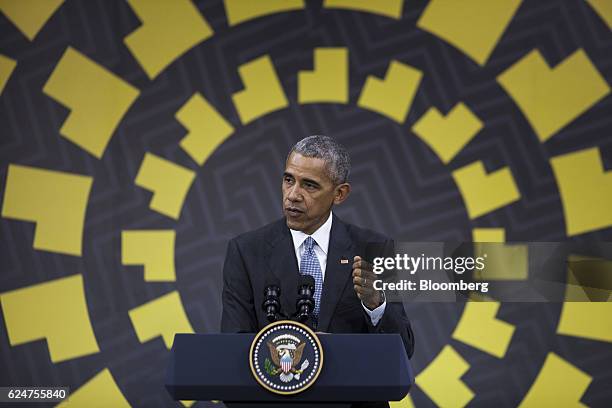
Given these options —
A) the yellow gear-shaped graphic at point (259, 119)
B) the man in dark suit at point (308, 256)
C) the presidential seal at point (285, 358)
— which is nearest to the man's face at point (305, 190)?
the man in dark suit at point (308, 256)

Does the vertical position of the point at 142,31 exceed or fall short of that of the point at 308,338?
it exceeds it

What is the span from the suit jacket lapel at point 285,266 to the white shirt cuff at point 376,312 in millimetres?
264

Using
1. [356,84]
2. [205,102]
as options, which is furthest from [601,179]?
[205,102]

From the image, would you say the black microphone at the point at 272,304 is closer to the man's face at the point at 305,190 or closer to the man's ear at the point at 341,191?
the man's face at the point at 305,190

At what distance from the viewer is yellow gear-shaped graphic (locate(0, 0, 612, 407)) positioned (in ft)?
16.1

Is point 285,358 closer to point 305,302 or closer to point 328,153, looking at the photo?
point 305,302

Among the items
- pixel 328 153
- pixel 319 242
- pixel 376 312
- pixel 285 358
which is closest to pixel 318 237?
pixel 319 242

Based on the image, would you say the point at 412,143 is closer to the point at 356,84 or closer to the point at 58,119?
the point at 356,84

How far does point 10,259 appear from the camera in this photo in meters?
5.02

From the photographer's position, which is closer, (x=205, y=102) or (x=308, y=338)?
(x=308, y=338)

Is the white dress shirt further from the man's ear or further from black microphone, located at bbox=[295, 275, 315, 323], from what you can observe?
black microphone, located at bbox=[295, 275, 315, 323]

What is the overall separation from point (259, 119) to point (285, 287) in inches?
94.4

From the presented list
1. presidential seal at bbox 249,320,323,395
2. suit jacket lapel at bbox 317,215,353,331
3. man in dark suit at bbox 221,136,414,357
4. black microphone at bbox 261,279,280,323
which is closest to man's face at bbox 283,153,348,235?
man in dark suit at bbox 221,136,414,357

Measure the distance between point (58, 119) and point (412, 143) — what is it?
198 centimetres
